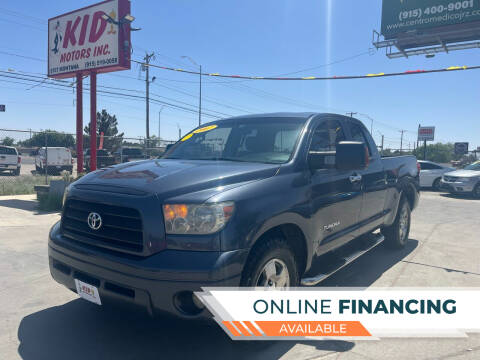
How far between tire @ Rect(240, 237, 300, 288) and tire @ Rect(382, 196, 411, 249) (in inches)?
120

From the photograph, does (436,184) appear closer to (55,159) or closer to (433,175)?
(433,175)

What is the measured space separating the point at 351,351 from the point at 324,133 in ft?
6.93

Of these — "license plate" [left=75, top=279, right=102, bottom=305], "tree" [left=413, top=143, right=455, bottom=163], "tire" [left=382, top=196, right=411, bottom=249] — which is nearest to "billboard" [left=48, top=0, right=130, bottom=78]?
"tire" [left=382, top=196, right=411, bottom=249]

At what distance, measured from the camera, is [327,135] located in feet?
13.4

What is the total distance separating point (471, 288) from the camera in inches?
167

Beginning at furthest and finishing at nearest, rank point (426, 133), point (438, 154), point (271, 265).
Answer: point (438, 154), point (426, 133), point (271, 265)

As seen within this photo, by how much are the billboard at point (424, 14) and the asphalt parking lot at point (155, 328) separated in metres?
19.4

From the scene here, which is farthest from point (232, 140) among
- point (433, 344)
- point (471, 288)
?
point (471, 288)

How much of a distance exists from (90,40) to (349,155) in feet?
35.6

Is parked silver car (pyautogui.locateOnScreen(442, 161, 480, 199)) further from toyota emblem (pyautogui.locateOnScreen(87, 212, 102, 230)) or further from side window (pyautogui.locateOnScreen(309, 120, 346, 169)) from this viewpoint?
toyota emblem (pyautogui.locateOnScreen(87, 212, 102, 230))

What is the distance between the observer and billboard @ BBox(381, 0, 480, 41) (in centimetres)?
2006

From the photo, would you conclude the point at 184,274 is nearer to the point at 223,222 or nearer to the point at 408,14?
the point at 223,222

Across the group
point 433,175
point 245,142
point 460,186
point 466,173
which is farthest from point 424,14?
point 245,142
